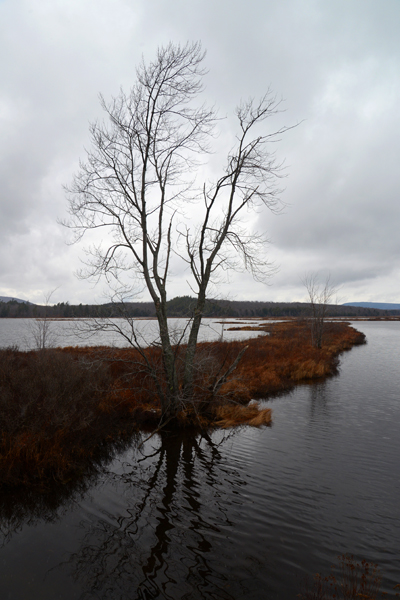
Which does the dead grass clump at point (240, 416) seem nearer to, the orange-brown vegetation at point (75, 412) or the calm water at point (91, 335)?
the orange-brown vegetation at point (75, 412)

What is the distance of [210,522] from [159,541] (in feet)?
3.46

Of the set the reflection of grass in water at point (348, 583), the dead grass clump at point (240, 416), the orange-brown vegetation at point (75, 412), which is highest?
the orange-brown vegetation at point (75, 412)

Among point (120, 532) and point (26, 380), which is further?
point (26, 380)

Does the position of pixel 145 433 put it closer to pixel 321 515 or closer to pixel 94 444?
pixel 94 444

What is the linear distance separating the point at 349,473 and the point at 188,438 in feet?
15.6

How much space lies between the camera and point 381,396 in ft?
52.3

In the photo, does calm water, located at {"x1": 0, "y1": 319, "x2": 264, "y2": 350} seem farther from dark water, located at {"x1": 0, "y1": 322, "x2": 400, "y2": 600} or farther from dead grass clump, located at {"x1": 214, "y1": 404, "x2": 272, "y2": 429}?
dark water, located at {"x1": 0, "y1": 322, "x2": 400, "y2": 600}

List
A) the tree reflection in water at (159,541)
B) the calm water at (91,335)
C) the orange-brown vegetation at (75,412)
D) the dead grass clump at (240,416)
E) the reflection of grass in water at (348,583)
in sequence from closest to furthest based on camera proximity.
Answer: the reflection of grass in water at (348,583) < the tree reflection in water at (159,541) < the orange-brown vegetation at (75,412) < the calm water at (91,335) < the dead grass clump at (240,416)

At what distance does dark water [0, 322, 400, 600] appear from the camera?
15.4ft

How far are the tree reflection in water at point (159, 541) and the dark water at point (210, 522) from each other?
0.06 ft

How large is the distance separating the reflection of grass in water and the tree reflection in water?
110 centimetres

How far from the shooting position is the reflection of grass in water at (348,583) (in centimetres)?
433

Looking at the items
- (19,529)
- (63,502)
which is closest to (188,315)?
(63,502)

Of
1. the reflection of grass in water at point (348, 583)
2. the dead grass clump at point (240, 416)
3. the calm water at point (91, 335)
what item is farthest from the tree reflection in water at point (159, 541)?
the dead grass clump at point (240, 416)
